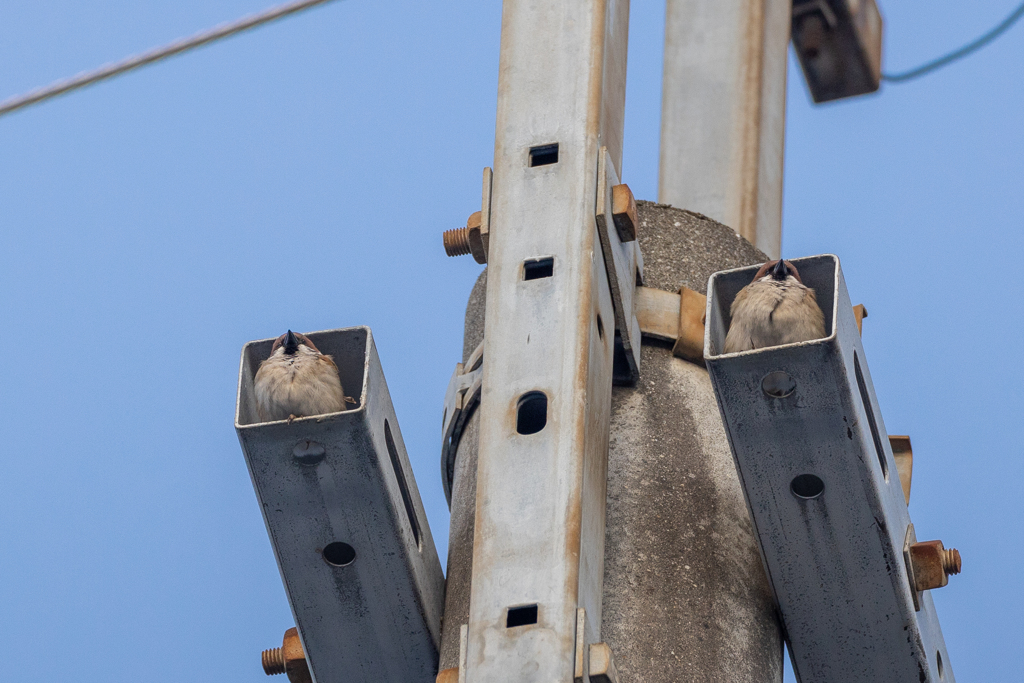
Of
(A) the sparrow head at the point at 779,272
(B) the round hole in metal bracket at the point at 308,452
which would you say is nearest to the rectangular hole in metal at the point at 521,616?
(B) the round hole in metal bracket at the point at 308,452

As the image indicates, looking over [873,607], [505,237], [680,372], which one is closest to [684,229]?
[680,372]

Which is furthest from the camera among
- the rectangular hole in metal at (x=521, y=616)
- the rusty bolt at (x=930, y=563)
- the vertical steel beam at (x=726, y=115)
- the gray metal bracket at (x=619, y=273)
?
the vertical steel beam at (x=726, y=115)

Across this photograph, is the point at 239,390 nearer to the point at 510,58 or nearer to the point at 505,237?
the point at 505,237

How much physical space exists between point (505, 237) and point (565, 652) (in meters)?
1.14

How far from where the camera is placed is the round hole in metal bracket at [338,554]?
4.16 metres

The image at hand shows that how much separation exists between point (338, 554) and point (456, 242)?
107 centimetres

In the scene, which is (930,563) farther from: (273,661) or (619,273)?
(273,661)

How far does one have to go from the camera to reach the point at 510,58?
463 cm

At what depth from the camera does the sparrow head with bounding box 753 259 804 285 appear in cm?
418

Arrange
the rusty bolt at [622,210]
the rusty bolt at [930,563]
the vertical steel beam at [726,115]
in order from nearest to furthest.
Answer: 1. the rusty bolt at [930,563]
2. the rusty bolt at [622,210]
3. the vertical steel beam at [726,115]

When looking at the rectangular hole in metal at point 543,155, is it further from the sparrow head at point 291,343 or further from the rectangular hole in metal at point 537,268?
the sparrow head at point 291,343

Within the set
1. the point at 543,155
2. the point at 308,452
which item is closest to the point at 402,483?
the point at 308,452

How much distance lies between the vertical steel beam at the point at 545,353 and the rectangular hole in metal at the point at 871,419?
0.64m

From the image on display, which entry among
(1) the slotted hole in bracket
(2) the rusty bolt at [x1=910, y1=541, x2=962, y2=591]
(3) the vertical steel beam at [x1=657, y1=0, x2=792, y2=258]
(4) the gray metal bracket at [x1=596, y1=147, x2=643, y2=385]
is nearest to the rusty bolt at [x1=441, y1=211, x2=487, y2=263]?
(4) the gray metal bracket at [x1=596, y1=147, x2=643, y2=385]
